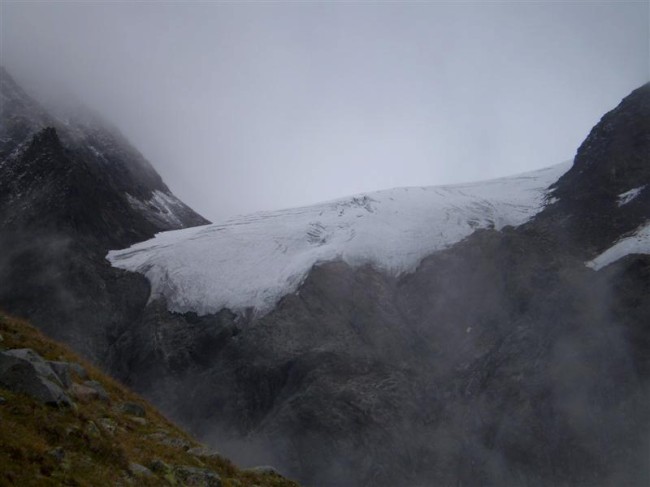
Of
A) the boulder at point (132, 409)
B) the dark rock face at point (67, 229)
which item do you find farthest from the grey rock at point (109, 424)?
the dark rock face at point (67, 229)

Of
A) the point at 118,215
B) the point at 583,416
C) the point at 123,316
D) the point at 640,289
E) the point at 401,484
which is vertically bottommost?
the point at 401,484

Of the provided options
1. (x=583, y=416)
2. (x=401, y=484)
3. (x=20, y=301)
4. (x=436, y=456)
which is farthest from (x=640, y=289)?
(x=20, y=301)

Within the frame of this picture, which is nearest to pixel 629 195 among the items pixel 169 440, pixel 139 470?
pixel 169 440

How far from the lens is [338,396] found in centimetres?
4819

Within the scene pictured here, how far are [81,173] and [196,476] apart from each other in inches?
2402

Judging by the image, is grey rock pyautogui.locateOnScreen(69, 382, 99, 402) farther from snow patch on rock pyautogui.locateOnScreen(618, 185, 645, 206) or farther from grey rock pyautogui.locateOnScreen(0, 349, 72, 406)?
snow patch on rock pyautogui.locateOnScreen(618, 185, 645, 206)

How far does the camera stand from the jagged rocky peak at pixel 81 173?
225ft

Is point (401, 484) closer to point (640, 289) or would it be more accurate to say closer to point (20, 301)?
point (640, 289)

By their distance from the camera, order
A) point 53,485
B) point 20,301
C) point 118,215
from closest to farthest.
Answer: point 53,485 → point 20,301 → point 118,215

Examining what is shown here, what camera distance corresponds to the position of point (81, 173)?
234ft

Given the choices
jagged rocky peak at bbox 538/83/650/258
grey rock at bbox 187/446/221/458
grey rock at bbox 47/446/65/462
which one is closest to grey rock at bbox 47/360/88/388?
grey rock at bbox 47/446/65/462

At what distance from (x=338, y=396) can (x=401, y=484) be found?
8.02 metres

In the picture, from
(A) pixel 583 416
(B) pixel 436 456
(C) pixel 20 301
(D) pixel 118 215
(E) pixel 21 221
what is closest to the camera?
(A) pixel 583 416

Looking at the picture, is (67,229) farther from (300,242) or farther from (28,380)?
(28,380)
